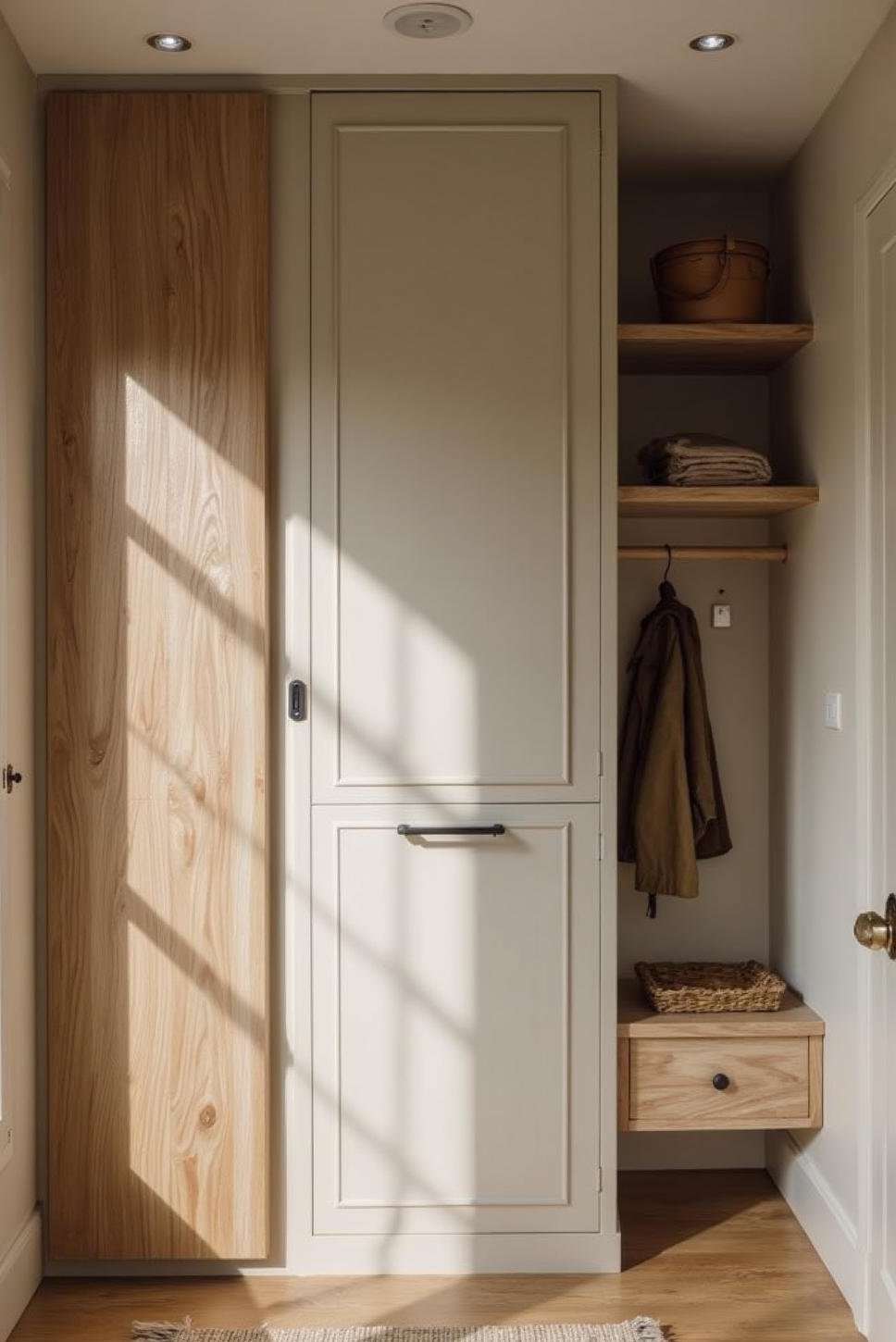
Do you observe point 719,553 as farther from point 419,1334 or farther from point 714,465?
point 419,1334

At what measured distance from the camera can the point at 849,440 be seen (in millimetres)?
2768

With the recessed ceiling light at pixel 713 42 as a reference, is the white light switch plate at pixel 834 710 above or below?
below

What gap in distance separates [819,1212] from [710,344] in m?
1.98

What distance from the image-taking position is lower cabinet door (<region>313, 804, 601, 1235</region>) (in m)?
2.87

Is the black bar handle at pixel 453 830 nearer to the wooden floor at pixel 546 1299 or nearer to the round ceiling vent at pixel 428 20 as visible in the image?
the wooden floor at pixel 546 1299

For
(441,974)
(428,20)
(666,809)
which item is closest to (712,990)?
(666,809)

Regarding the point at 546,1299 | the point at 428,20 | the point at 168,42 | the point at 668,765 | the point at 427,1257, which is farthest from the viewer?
the point at 668,765

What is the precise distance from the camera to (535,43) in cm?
267

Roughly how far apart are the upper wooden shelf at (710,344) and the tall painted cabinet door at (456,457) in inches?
9.0

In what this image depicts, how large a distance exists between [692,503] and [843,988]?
3.68 feet

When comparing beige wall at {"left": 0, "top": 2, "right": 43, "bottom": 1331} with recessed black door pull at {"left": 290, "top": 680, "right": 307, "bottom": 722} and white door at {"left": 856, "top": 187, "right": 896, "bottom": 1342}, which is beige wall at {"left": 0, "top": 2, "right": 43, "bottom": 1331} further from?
white door at {"left": 856, "top": 187, "right": 896, "bottom": 1342}

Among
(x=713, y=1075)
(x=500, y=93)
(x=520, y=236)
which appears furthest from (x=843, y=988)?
(x=500, y=93)

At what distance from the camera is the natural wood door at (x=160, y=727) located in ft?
9.29

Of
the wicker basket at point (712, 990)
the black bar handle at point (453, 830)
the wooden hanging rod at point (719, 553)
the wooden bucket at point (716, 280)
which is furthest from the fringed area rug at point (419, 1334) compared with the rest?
the wooden bucket at point (716, 280)
